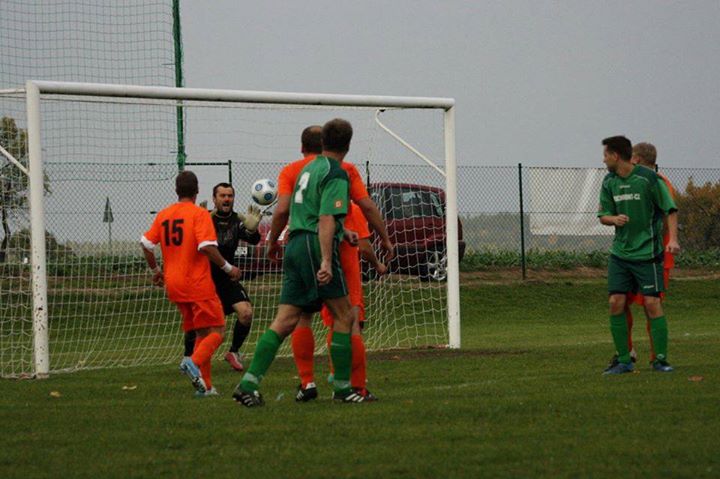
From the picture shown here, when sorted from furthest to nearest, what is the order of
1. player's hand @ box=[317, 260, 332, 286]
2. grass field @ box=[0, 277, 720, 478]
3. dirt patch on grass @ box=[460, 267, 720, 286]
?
dirt patch on grass @ box=[460, 267, 720, 286], player's hand @ box=[317, 260, 332, 286], grass field @ box=[0, 277, 720, 478]

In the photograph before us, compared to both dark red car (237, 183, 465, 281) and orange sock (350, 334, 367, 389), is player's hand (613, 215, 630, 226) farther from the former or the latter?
dark red car (237, 183, 465, 281)

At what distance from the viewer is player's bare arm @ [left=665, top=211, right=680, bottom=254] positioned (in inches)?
419

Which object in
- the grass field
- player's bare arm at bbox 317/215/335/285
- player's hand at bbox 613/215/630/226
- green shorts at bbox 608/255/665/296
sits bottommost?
the grass field

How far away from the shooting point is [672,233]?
35.3 ft

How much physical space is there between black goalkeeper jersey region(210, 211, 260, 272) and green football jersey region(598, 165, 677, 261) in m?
3.67

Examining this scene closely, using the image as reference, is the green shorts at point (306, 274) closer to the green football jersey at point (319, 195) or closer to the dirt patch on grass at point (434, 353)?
the green football jersey at point (319, 195)

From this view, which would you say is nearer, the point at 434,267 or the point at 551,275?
the point at 434,267

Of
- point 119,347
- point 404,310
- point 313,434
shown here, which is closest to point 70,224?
point 119,347

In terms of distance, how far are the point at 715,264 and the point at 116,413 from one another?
22.3 meters

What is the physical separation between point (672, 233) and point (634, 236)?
33 centimetres

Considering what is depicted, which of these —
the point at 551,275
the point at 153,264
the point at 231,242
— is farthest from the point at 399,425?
the point at 551,275

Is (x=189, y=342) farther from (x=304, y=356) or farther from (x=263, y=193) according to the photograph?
(x=263, y=193)

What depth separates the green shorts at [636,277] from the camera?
10.7 metres

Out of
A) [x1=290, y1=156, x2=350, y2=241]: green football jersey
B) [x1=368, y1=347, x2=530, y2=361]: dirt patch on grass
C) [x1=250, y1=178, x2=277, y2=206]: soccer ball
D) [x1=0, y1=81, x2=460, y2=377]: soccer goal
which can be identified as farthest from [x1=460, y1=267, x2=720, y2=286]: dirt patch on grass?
[x1=290, y1=156, x2=350, y2=241]: green football jersey
